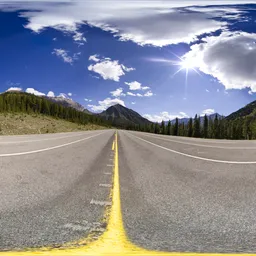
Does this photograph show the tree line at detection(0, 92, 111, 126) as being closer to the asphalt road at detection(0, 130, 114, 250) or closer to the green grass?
the green grass

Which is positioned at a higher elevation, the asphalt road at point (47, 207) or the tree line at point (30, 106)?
the tree line at point (30, 106)

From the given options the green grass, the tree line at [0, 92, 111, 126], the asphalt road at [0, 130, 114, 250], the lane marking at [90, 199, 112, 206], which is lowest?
the lane marking at [90, 199, 112, 206]

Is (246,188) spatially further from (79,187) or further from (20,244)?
(20,244)

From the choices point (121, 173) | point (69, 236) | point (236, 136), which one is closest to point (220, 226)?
point (69, 236)

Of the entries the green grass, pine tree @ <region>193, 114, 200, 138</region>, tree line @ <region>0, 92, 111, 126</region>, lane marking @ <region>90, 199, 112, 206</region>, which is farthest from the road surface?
pine tree @ <region>193, 114, 200, 138</region>

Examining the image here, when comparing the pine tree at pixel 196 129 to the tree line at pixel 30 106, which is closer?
the tree line at pixel 30 106

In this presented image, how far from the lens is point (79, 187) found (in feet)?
17.7

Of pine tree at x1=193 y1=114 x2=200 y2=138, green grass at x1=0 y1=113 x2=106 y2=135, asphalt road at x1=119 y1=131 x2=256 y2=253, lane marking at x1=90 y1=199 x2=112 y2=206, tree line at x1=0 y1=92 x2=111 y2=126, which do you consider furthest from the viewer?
pine tree at x1=193 y1=114 x2=200 y2=138

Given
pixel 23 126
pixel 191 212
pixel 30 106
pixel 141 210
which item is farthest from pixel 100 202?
pixel 30 106

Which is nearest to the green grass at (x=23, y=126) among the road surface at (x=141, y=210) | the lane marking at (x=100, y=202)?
the road surface at (x=141, y=210)

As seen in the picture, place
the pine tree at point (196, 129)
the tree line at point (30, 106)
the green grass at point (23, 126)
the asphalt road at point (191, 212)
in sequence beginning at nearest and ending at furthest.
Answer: the asphalt road at point (191, 212), the green grass at point (23, 126), the tree line at point (30, 106), the pine tree at point (196, 129)

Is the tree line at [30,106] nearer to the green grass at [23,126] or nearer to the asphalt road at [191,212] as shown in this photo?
the green grass at [23,126]

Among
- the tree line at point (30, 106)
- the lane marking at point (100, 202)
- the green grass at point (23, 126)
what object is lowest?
the lane marking at point (100, 202)

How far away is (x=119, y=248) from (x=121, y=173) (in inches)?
203
